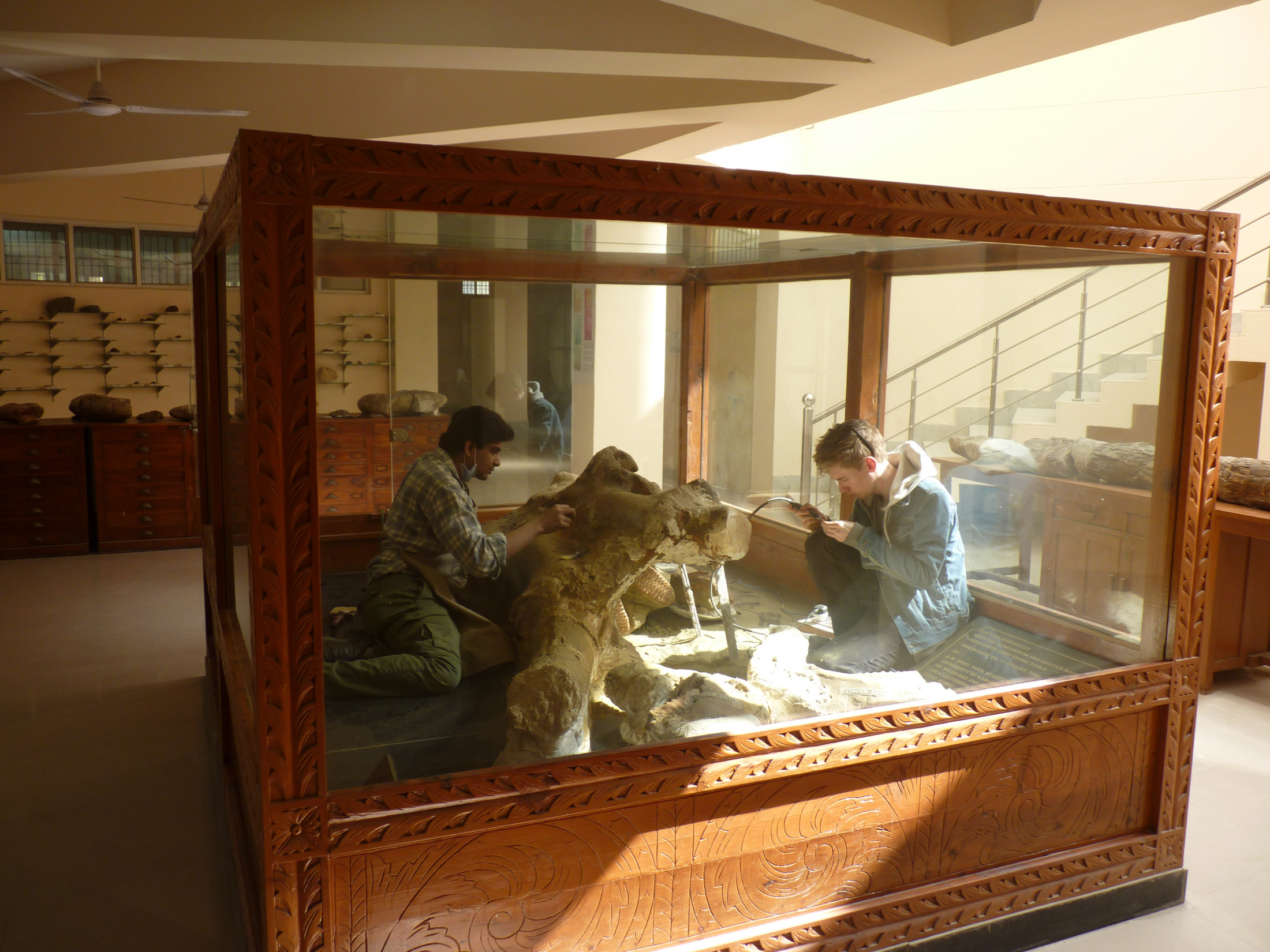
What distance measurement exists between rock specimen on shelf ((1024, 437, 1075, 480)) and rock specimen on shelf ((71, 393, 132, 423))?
6.66 meters

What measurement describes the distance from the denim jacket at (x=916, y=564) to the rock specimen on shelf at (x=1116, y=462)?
1.23 feet

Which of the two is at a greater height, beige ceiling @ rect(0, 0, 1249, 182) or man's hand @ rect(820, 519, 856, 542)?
beige ceiling @ rect(0, 0, 1249, 182)

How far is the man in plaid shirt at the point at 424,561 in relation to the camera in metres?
1.86

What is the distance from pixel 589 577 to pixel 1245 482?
3570 mm

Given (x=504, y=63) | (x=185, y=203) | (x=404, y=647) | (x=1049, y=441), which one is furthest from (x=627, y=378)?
(x=185, y=203)

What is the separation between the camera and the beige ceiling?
406cm

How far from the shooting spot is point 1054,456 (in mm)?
2357

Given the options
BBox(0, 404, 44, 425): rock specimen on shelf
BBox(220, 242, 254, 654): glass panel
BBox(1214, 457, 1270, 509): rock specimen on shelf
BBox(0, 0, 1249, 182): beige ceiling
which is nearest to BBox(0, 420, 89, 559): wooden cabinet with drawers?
BBox(0, 404, 44, 425): rock specimen on shelf

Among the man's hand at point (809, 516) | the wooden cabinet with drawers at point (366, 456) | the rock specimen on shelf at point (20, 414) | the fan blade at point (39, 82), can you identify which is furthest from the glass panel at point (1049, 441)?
the rock specimen on shelf at point (20, 414)

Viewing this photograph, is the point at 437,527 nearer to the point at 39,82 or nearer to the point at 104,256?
the point at 39,82

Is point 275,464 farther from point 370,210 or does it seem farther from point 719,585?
point 719,585

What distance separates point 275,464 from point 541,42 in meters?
3.52

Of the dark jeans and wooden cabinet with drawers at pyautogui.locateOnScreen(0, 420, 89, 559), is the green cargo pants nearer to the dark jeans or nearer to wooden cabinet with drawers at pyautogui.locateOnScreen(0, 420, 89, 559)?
the dark jeans

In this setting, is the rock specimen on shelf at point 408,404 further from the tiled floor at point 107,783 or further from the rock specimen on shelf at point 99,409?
the rock specimen on shelf at point 99,409
